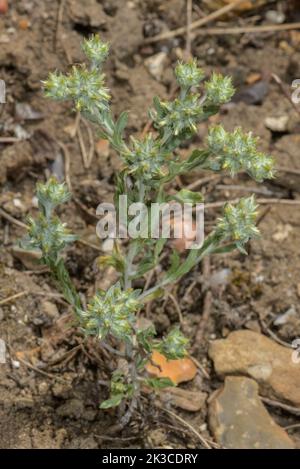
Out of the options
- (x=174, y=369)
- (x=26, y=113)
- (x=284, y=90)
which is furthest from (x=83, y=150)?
(x=174, y=369)

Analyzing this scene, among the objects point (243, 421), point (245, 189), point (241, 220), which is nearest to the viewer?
point (241, 220)

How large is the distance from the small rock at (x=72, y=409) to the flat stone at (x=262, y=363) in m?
0.74

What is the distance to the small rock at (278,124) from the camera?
4.86 m

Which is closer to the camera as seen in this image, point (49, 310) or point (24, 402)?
point (24, 402)

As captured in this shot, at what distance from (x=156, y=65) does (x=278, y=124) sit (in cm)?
90

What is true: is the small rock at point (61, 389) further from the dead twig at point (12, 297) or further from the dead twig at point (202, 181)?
the dead twig at point (202, 181)

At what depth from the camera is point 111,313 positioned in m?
2.95

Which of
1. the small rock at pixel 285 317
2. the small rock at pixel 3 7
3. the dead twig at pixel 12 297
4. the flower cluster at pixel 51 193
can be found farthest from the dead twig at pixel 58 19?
the small rock at pixel 285 317

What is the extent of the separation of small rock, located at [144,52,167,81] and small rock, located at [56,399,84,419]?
2.26 m

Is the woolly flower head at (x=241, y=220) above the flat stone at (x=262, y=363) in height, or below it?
above

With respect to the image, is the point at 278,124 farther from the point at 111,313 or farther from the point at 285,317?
the point at 111,313

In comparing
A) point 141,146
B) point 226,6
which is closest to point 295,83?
point 226,6

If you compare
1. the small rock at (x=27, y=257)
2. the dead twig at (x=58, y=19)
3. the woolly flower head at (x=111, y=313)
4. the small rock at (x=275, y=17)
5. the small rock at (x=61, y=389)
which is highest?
the small rock at (x=275, y=17)
